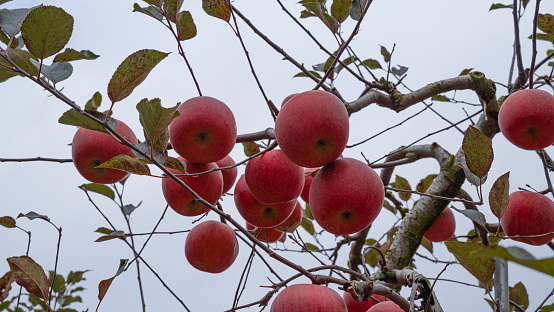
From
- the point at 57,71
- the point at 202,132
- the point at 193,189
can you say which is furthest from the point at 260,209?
the point at 57,71

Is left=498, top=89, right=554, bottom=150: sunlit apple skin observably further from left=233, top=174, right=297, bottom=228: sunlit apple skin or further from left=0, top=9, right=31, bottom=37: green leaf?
left=0, top=9, right=31, bottom=37: green leaf

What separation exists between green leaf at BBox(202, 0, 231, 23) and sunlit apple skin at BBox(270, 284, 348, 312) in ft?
2.80

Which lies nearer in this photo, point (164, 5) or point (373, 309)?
point (373, 309)

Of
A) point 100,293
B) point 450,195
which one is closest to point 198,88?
point 100,293

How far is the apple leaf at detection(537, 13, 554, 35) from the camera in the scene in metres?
1.56

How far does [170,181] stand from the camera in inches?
53.1

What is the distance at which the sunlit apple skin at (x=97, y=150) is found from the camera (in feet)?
4.06

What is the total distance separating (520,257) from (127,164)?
753 millimetres

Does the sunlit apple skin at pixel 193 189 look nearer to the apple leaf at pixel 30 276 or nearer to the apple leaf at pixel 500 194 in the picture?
the apple leaf at pixel 30 276

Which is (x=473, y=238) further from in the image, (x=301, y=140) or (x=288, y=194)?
(x=301, y=140)

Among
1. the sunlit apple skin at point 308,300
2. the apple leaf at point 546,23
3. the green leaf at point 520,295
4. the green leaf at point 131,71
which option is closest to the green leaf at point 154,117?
the green leaf at point 131,71

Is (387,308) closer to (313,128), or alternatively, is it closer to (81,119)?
(313,128)

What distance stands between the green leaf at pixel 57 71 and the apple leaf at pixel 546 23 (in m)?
1.64

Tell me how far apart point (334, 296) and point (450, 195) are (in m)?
0.89
